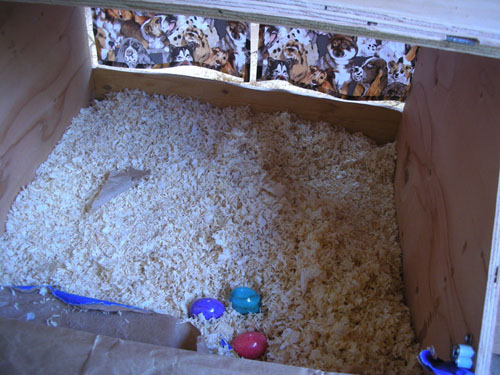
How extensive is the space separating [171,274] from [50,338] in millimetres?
670

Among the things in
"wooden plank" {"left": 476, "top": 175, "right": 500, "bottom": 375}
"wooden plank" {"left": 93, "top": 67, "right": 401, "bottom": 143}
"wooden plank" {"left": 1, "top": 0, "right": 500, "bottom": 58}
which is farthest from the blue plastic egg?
"wooden plank" {"left": 93, "top": 67, "right": 401, "bottom": 143}

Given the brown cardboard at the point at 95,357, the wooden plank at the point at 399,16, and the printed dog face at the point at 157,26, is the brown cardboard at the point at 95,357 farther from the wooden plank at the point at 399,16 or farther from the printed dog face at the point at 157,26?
the printed dog face at the point at 157,26

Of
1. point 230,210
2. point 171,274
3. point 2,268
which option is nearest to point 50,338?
point 171,274

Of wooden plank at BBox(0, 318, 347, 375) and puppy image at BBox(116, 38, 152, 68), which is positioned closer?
wooden plank at BBox(0, 318, 347, 375)

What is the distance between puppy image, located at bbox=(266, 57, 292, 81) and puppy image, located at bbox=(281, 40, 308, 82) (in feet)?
0.06

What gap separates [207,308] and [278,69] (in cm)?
124

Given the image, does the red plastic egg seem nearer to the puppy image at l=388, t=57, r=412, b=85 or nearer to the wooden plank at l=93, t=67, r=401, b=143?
the wooden plank at l=93, t=67, r=401, b=143

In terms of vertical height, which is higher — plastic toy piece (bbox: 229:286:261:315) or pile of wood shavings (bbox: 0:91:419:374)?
pile of wood shavings (bbox: 0:91:419:374)

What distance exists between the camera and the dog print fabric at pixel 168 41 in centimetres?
208

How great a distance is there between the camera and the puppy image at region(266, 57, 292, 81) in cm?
211

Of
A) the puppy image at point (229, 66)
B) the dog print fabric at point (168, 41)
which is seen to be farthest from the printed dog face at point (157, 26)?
the puppy image at point (229, 66)

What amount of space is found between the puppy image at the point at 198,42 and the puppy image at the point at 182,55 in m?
0.02

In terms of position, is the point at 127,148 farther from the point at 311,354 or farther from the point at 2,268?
the point at 311,354

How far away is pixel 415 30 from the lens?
0.79 meters
